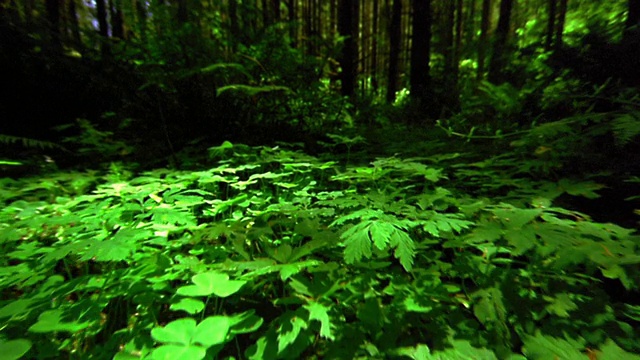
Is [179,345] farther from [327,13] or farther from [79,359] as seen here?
[327,13]

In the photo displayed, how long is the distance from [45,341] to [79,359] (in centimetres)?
17

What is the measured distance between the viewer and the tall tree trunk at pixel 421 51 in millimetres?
5836

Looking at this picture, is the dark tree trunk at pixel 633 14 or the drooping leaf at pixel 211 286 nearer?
the drooping leaf at pixel 211 286

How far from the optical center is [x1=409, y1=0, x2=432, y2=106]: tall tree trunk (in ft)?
19.1

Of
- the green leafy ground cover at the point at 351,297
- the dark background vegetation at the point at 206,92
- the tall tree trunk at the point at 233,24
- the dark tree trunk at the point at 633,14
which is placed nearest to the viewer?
the green leafy ground cover at the point at 351,297

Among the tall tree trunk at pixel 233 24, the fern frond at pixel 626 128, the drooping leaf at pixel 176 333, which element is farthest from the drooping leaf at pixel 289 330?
the tall tree trunk at pixel 233 24

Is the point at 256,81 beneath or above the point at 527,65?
beneath

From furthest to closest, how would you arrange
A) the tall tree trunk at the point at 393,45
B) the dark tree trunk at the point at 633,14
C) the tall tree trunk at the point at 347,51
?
the tall tree trunk at the point at 393,45 < the tall tree trunk at the point at 347,51 < the dark tree trunk at the point at 633,14

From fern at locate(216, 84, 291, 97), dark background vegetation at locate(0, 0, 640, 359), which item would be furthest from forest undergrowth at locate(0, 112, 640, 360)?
fern at locate(216, 84, 291, 97)

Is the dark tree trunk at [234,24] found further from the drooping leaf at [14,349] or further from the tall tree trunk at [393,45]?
the tall tree trunk at [393,45]

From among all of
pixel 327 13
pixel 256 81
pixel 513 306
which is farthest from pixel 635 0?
pixel 327 13

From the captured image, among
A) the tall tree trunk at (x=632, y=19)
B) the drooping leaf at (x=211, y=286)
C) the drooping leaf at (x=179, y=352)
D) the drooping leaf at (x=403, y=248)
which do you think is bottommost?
the drooping leaf at (x=179, y=352)

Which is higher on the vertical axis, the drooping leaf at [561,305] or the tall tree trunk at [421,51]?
the tall tree trunk at [421,51]

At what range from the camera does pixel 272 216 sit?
6.18 feet
